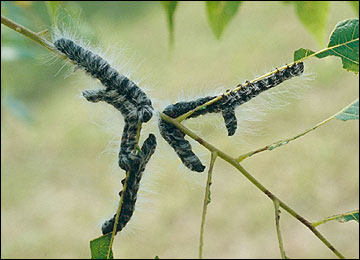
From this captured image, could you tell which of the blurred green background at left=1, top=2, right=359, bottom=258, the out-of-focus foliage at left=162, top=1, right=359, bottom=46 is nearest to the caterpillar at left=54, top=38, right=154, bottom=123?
the out-of-focus foliage at left=162, top=1, right=359, bottom=46

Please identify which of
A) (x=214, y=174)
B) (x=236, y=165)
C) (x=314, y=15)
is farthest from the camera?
(x=214, y=174)

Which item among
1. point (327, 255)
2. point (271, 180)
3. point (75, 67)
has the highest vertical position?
point (271, 180)

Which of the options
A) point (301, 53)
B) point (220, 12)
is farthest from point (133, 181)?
point (220, 12)

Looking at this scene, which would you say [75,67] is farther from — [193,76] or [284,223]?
[193,76]

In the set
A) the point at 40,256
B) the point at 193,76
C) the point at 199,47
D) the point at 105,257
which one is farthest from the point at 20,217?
the point at 105,257

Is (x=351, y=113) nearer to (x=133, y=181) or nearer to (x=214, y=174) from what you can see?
(x=133, y=181)
